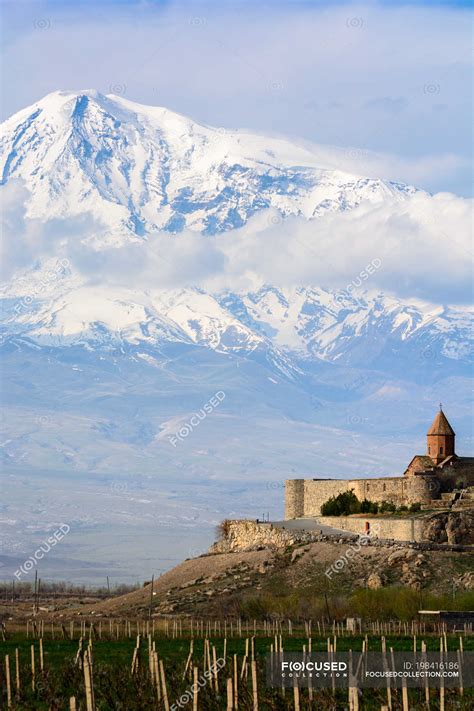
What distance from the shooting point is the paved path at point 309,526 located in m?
73.9

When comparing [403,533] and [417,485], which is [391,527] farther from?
[417,485]

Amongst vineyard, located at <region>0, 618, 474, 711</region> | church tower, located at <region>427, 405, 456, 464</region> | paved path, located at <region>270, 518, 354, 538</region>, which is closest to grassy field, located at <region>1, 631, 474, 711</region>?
vineyard, located at <region>0, 618, 474, 711</region>

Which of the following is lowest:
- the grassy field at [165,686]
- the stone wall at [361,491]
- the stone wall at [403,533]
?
the grassy field at [165,686]

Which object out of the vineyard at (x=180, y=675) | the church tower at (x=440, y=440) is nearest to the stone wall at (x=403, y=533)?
the church tower at (x=440, y=440)

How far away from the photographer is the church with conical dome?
254ft

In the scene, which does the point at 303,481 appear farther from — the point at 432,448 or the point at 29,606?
the point at 29,606

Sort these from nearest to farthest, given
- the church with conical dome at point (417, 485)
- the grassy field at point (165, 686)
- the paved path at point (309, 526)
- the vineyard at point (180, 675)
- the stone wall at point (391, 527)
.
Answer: the vineyard at point (180, 675), the grassy field at point (165, 686), the stone wall at point (391, 527), the paved path at point (309, 526), the church with conical dome at point (417, 485)

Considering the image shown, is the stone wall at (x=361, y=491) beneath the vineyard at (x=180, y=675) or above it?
above

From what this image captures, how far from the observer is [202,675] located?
116 ft

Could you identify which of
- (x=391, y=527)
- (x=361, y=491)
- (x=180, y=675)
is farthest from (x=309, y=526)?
(x=180, y=675)

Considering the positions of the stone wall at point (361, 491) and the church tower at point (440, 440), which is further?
the church tower at point (440, 440)

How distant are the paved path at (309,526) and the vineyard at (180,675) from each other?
21607mm

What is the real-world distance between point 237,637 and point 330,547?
1924 cm

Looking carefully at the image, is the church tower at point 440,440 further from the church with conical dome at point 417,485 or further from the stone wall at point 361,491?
the stone wall at point 361,491
